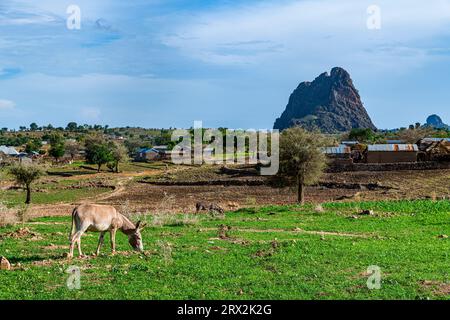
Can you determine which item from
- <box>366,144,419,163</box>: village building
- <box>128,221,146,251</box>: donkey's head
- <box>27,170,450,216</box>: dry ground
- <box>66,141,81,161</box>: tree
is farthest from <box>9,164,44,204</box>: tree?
<box>66,141,81,161</box>: tree

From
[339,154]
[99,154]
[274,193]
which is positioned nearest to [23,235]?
[274,193]

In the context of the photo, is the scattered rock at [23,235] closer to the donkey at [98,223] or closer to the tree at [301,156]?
the donkey at [98,223]

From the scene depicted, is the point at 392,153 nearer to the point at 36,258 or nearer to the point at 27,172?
the point at 27,172

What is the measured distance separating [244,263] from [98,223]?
4.82m

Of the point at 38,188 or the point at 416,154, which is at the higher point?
the point at 416,154

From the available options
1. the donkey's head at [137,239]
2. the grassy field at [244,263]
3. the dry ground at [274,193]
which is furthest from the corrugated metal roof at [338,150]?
the donkey's head at [137,239]

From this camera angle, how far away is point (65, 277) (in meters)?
13.6

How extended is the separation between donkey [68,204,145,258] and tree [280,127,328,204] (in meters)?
24.3

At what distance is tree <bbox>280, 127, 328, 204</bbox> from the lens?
132 feet

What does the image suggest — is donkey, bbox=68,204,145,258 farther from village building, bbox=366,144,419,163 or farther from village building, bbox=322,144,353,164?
village building, bbox=366,144,419,163

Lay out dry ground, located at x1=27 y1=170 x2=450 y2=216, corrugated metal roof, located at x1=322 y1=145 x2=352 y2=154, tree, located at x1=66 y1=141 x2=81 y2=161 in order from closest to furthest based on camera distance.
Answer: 1. dry ground, located at x1=27 y1=170 x2=450 y2=216
2. corrugated metal roof, located at x1=322 y1=145 x2=352 y2=154
3. tree, located at x1=66 y1=141 x2=81 y2=161

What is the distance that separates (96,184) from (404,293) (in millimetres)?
62546
